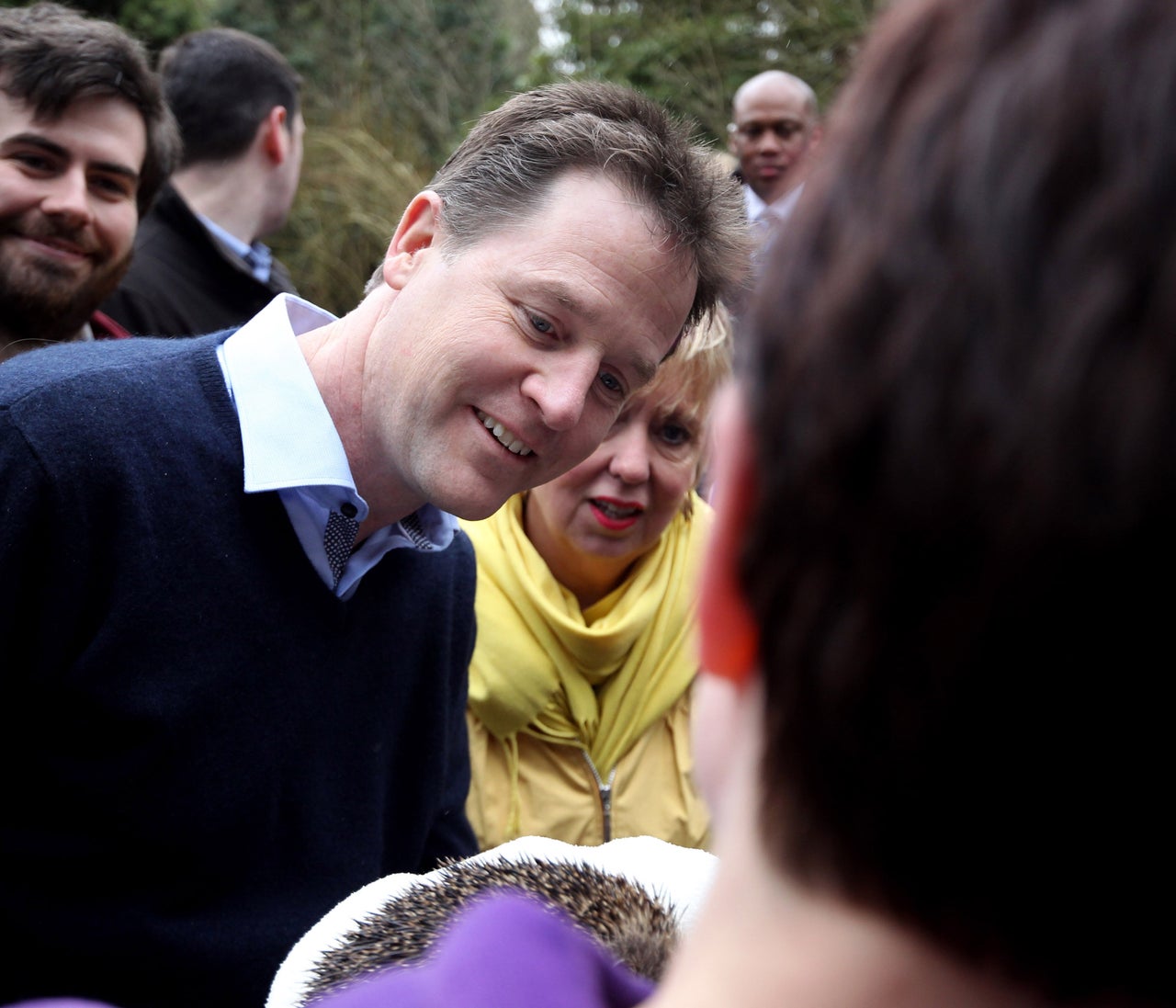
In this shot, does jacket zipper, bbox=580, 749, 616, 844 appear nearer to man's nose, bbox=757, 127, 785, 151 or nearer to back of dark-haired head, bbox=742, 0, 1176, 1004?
back of dark-haired head, bbox=742, 0, 1176, 1004

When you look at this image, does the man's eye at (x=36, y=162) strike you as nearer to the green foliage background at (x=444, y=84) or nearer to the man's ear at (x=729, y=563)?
the man's ear at (x=729, y=563)

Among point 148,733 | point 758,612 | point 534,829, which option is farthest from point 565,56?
point 758,612

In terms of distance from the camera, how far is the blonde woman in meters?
2.84

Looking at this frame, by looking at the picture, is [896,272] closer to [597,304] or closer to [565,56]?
[597,304]

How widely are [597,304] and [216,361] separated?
630mm

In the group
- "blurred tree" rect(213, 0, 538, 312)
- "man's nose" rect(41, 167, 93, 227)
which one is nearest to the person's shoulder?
"man's nose" rect(41, 167, 93, 227)

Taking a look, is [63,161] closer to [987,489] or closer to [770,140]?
[987,489]

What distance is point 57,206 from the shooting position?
3.13 meters

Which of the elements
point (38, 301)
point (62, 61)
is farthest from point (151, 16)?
point (38, 301)

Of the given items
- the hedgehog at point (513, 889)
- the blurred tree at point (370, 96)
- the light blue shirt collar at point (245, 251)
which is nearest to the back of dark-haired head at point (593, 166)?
the hedgehog at point (513, 889)

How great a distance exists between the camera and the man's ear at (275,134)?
176 inches

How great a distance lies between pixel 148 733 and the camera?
1753 millimetres

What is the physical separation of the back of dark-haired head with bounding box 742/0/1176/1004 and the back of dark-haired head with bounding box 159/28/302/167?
4.23m

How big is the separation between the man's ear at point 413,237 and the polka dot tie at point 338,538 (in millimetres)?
425
